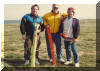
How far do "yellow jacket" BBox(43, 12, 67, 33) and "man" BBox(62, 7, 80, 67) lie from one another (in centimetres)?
18

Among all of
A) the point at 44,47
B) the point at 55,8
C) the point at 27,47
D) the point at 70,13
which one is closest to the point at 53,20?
the point at 55,8

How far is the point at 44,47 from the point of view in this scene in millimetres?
7574

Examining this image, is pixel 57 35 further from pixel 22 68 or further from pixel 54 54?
pixel 22 68

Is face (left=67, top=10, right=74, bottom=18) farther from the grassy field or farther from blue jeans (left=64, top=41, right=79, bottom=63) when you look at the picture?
blue jeans (left=64, top=41, right=79, bottom=63)

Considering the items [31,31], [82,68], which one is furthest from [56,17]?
[82,68]

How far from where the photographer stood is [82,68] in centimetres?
758

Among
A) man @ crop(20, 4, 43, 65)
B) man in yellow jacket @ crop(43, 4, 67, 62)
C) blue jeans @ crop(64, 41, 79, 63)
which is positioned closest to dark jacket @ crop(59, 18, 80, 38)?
man in yellow jacket @ crop(43, 4, 67, 62)

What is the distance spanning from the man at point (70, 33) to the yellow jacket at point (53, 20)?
0.18m

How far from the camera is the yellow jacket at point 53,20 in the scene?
749 centimetres

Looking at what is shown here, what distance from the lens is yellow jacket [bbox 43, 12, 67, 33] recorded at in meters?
7.49

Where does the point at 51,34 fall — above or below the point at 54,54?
above

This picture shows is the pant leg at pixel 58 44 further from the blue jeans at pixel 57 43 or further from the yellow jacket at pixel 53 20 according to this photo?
the yellow jacket at pixel 53 20

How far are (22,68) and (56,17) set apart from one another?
72.7 inches

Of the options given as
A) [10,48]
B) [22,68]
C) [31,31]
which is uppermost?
[31,31]
